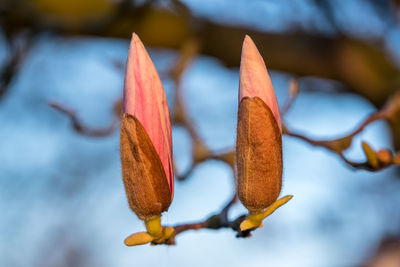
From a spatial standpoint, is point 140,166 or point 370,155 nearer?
point 140,166

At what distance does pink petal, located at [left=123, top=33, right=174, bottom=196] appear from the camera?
0.33 meters

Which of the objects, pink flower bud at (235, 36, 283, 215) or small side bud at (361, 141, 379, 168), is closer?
pink flower bud at (235, 36, 283, 215)

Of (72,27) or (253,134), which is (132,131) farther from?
(72,27)

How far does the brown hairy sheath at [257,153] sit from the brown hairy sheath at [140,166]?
0.06 meters

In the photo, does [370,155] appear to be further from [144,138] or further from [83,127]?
[83,127]

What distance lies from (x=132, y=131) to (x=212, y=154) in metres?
0.28

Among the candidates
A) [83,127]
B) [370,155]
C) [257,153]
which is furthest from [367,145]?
[83,127]

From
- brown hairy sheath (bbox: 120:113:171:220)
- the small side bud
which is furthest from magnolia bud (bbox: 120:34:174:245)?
the small side bud

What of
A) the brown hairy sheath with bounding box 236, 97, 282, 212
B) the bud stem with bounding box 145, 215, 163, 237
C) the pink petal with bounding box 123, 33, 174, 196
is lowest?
the bud stem with bounding box 145, 215, 163, 237

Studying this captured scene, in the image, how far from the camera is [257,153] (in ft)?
1.05

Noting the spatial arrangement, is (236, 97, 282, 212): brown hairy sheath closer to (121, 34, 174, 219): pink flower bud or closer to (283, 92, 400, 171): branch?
(121, 34, 174, 219): pink flower bud

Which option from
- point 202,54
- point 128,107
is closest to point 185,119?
point 202,54

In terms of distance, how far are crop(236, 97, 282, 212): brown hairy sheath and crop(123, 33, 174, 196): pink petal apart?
0.18 ft

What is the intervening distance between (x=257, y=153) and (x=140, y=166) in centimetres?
8
